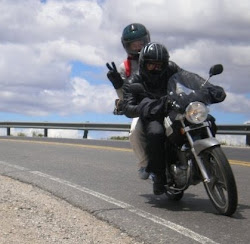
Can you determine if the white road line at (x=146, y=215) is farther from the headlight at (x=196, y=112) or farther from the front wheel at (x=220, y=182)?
the headlight at (x=196, y=112)

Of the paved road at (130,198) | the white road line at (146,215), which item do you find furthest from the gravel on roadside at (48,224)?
the white road line at (146,215)

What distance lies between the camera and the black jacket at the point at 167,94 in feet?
18.8

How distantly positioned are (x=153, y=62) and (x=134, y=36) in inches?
39.1

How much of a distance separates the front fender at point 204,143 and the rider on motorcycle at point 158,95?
16.2 inches

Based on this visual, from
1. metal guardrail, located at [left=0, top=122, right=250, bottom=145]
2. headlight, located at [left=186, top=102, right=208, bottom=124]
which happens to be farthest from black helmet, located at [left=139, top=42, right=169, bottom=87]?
metal guardrail, located at [left=0, top=122, right=250, bottom=145]

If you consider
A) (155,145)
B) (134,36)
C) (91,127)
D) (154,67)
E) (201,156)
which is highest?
(134,36)

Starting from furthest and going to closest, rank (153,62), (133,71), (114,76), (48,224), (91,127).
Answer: (91,127)
(133,71)
(114,76)
(153,62)
(48,224)

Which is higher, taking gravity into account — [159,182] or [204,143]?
[204,143]

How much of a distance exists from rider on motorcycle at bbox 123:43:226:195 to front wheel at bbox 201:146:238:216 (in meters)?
0.58

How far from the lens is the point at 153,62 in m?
6.11

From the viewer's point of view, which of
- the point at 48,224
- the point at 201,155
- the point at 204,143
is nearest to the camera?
the point at 48,224

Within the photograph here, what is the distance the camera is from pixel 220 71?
564 centimetres

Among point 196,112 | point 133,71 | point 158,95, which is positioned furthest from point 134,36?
point 196,112

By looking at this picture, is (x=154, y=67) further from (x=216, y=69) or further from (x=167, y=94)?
(x=216, y=69)
